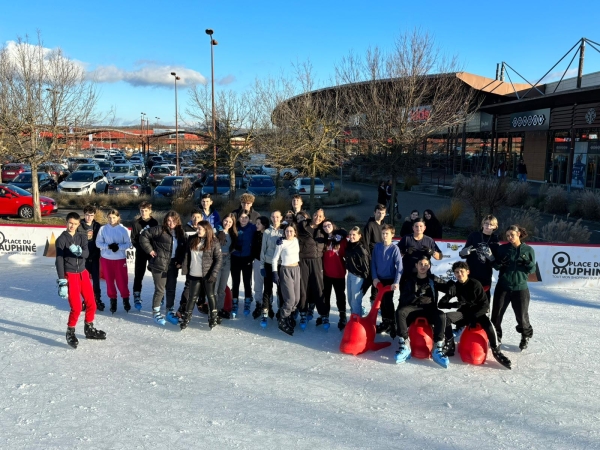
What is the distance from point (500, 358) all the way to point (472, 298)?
2.41 ft

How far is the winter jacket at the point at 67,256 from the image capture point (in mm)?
5797

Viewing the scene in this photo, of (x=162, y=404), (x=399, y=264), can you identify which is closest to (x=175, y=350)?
(x=162, y=404)

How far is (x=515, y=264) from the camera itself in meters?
5.85

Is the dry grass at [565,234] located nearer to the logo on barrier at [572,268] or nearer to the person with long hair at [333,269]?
the logo on barrier at [572,268]

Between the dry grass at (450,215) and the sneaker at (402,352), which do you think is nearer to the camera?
the sneaker at (402,352)

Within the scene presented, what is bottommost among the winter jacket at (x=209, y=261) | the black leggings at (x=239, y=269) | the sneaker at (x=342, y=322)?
the sneaker at (x=342, y=322)

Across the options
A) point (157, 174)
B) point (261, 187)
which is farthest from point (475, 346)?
point (157, 174)

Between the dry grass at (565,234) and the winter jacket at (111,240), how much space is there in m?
9.57

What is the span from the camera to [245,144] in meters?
19.8

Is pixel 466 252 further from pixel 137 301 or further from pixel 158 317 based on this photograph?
pixel 137 301

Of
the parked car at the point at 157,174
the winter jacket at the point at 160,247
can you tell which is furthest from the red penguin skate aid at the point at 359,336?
the parked car at the point at 157,174

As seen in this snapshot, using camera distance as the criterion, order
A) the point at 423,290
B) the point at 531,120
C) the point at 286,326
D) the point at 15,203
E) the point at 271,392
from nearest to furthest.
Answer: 1. the point at 271,392
2. the point at 423,290
3. the point at 286,326
4. the point at 15,203
5. the point at 531,120

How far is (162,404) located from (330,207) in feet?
52.1

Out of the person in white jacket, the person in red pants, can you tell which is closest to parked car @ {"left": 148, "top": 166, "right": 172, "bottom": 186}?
the person in white jacket
